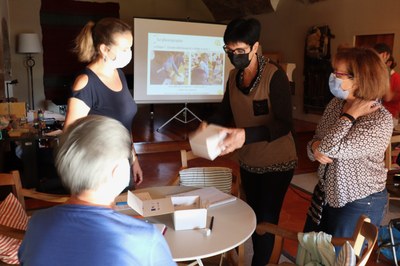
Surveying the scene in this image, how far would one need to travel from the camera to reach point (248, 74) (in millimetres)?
1938

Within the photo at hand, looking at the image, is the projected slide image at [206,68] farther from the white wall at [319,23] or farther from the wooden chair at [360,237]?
the wooden chair at [360,237]

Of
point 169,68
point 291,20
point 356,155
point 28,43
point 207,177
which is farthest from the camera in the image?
point 291,20

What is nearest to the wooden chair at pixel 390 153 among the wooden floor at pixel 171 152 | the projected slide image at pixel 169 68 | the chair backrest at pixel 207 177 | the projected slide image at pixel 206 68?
the wooden floor at pixel 171 152

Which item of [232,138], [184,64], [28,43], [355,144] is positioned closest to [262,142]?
[232,138]

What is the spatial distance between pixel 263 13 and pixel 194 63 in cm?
245

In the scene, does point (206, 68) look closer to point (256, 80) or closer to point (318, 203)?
point (256, 80)

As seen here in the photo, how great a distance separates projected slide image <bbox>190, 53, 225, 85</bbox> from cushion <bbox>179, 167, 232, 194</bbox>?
4.27m

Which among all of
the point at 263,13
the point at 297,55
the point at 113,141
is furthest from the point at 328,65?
the point at 113,141

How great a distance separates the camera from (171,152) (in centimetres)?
570

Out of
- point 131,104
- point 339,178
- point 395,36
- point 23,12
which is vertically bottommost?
point 339,178

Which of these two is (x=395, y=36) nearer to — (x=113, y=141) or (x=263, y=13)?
(x=263, y=13)

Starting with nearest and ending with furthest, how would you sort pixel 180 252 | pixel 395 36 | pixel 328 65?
pixel 180 252
pixel 395 36
pixel 328 65

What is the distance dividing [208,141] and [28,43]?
6.71 meters

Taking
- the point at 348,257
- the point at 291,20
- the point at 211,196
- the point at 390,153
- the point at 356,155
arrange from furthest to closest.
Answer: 1. the point at 291,20
2. the point at 390,153
3. the point at 211,196
4. the point at 356,155
5. the point at 348,257
